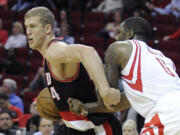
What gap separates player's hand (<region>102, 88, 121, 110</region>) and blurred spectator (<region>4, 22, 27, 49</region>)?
7503mm

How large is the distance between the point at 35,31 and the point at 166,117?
1318 mm

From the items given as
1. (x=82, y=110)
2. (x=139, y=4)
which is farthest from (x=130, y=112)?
(x=139, y=4)

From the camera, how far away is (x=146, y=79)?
3.82 meters

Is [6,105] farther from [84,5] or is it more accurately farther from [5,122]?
[84,5]

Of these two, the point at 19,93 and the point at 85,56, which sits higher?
the point at 85,56

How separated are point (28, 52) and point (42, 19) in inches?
275

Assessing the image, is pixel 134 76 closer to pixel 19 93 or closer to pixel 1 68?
pixel 19 93

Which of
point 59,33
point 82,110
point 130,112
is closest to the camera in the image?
point 82,110

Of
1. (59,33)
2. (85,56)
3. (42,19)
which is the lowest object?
(59,33)

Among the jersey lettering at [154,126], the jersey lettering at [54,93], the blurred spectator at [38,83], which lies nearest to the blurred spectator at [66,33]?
the blurred spectator at [38,83]

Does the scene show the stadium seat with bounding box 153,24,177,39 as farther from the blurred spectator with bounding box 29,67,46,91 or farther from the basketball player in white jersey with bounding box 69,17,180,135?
the basketball player in white jersey with bounding box 69,17,180,135

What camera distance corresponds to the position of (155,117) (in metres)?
3.72

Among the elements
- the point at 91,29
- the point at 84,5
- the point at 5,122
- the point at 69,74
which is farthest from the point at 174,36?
the point at 69,74

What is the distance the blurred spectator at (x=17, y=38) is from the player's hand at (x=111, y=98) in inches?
295
